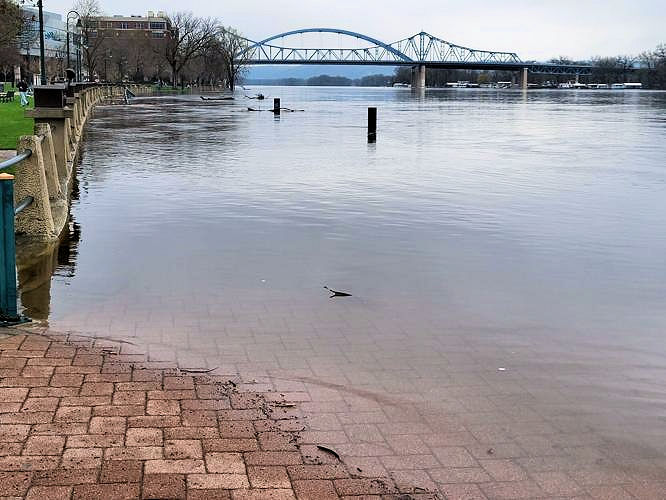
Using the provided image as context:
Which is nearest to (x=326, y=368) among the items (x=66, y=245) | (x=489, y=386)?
(x=489, y=386)

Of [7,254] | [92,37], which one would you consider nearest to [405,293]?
[7,254]

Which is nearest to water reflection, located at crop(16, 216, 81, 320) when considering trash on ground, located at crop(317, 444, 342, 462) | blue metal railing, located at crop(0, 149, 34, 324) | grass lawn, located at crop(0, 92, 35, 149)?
blue metal railing, located at crop(0, 149, 34, 324)

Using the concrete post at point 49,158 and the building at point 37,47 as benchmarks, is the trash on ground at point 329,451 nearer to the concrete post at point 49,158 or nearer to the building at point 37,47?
the concrete post at point 49,158

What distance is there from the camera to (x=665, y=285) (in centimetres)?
A: 868

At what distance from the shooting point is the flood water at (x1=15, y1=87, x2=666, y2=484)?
5.27 m

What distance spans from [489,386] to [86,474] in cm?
281

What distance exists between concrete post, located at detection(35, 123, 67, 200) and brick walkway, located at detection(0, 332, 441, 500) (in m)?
5.72

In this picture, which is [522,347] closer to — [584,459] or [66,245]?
[584,459]

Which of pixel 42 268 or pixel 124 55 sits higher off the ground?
pixel 124 55

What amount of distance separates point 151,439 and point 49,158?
763cm

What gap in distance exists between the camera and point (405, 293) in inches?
323

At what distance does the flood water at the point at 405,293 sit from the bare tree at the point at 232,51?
120491 mm

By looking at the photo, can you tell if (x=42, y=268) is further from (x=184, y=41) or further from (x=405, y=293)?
(x=184, y=41)

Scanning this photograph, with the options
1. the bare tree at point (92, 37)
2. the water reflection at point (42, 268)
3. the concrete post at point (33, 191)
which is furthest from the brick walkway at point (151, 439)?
the bare tree at point (92, 37)
